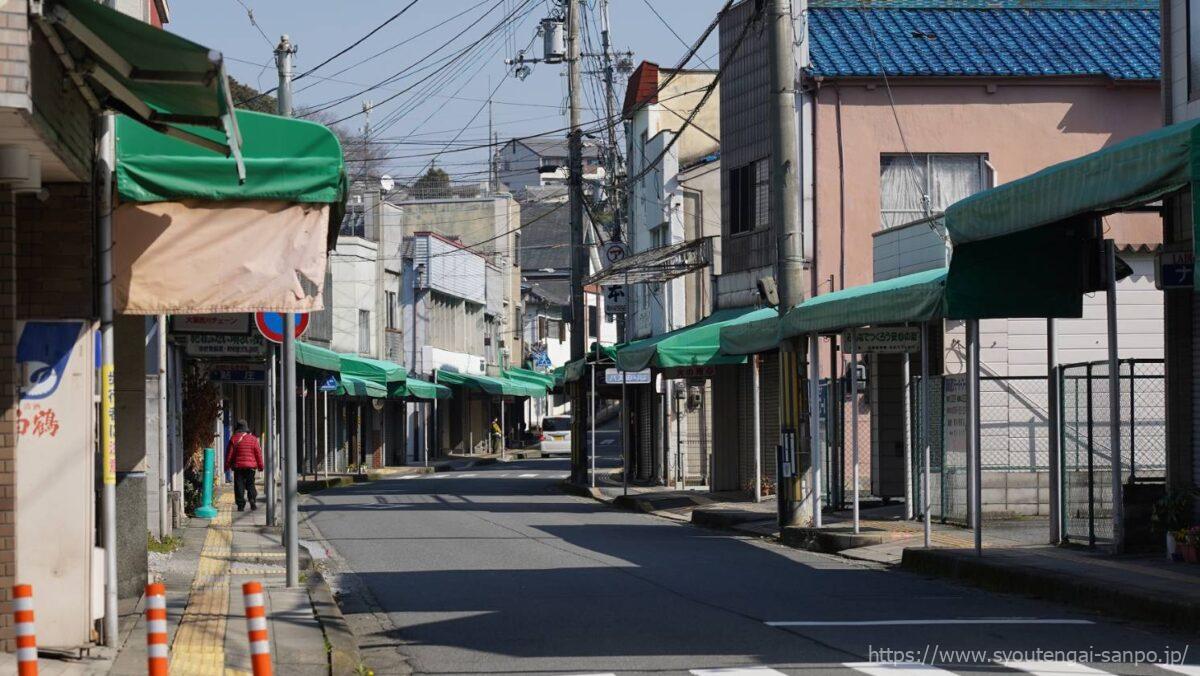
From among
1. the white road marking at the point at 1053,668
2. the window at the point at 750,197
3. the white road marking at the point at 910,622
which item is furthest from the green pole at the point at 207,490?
the white road marking at the point at 1053,668

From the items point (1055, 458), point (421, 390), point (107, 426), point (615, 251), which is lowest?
point (1055, 458)

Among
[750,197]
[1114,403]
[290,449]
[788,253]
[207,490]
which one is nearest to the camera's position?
[290,449]

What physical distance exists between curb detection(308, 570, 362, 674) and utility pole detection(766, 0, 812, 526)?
314 inches

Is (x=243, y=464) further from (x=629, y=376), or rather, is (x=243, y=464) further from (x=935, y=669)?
(x=935, y=669)

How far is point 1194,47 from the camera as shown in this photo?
16125 millimetres

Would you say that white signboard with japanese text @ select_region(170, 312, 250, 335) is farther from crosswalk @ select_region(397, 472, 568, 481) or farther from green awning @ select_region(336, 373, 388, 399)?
crosswalk @ select_region(397, 472, 568, 481)

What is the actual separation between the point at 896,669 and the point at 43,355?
5.59 metres

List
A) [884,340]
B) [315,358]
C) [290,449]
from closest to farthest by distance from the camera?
[290,449] < [884,340] < [315,358]

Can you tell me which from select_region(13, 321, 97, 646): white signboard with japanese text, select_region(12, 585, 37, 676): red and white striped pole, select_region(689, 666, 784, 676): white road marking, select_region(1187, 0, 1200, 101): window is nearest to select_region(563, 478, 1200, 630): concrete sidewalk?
select_region(689, 666, 784, 676): white road marking

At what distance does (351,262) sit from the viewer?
181 feet

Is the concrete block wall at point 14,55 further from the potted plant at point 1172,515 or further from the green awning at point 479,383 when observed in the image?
the green awning at point 479,383

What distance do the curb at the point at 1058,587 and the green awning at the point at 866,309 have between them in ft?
8.57

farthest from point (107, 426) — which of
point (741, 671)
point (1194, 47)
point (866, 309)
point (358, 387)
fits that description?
point (358, 387)

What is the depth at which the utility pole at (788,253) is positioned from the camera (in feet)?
67.8
